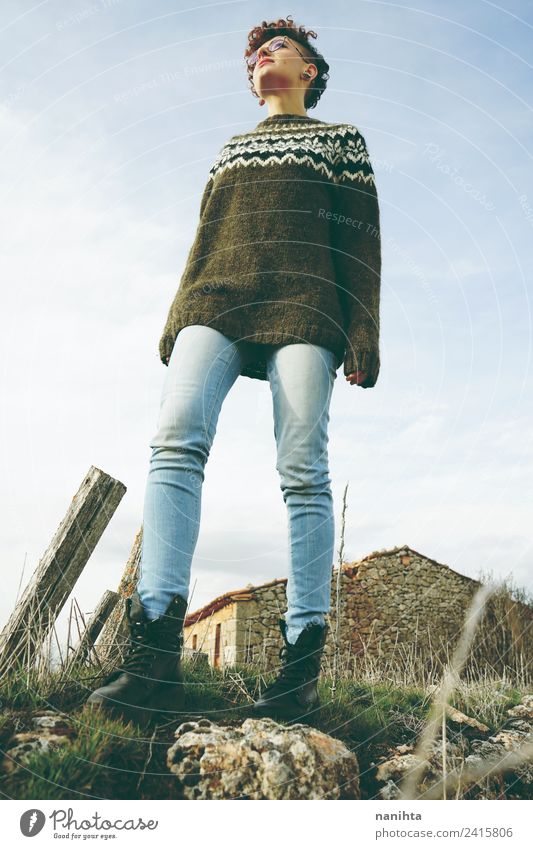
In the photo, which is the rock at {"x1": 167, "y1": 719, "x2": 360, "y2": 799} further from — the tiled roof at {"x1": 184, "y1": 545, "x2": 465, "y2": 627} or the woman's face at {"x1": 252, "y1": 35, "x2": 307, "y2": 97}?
the tiled roof at {"x1": 184, "y1": 545, "x2": 465, "y2": 627}

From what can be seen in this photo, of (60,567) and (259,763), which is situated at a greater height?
(60,567)

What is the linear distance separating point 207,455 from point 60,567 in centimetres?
87

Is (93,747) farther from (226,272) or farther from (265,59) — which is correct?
(265,59)

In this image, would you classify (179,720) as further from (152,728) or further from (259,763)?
(259,763)

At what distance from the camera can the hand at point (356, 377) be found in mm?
2459

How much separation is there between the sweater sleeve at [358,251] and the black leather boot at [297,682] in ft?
3.07

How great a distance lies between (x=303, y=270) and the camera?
2.50 m

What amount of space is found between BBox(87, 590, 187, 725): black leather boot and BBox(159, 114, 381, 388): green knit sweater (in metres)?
0.98

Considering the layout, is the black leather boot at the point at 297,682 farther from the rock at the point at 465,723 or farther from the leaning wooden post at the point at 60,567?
the leaning wooden post at the point at 60,567

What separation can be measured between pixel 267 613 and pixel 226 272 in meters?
11.4

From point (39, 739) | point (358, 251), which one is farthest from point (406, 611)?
point (39, 739)

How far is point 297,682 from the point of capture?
2217 millimetres

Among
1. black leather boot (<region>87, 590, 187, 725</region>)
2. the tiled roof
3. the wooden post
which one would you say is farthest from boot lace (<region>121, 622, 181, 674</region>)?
the tiled roof
